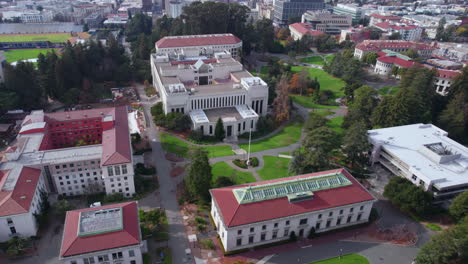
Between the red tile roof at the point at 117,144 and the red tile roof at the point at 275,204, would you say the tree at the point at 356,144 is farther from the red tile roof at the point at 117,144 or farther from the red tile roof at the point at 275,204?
the red tile roof at the point at 117,144

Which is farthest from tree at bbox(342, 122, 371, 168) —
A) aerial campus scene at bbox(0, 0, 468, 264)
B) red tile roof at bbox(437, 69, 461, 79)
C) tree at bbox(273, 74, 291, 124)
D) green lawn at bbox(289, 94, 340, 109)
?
red tile roof at bbox(437, 69, 461, 79)

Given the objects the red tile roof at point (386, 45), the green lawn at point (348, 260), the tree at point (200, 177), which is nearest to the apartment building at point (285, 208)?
the tree at point (200, 177)

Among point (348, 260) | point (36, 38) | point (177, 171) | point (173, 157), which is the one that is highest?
point (36, 38)

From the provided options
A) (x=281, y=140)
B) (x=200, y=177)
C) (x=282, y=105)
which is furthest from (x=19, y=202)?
(x=282, y=105)

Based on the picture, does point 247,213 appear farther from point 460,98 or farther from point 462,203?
point 460,98

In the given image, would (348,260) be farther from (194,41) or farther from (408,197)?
(194,41)

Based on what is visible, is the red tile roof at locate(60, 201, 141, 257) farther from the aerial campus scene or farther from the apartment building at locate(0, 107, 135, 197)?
the apartment building at locate(0, 107, 135, 197)
